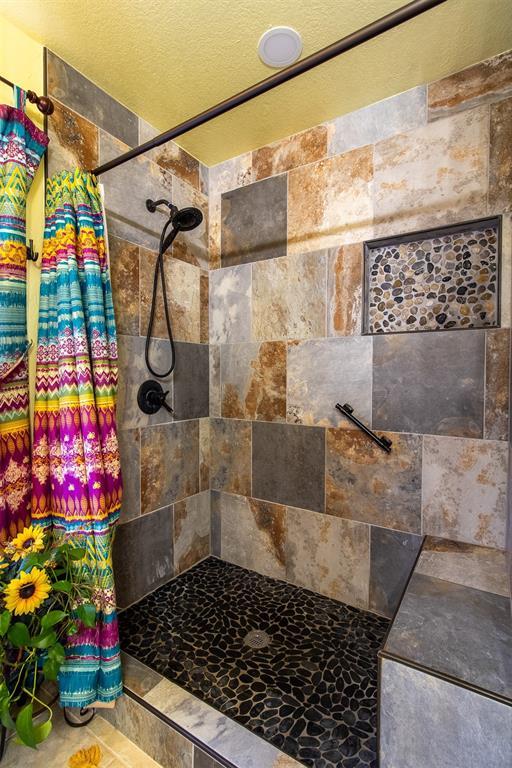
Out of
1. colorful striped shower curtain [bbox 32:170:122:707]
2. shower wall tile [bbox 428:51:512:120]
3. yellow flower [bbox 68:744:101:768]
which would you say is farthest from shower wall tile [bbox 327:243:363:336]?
yellow flower [bbox 68:744:101:768]

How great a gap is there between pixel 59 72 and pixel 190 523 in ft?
7.44

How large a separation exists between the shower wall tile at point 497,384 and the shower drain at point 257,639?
4.25 ft

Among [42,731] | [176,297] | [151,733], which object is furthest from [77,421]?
[151,733]

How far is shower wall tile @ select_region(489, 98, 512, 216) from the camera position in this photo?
1.45 metres

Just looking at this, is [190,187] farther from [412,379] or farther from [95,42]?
[412,379]

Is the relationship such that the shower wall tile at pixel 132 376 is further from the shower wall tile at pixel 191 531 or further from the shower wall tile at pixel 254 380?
the shower wall tile at pixel 191 531

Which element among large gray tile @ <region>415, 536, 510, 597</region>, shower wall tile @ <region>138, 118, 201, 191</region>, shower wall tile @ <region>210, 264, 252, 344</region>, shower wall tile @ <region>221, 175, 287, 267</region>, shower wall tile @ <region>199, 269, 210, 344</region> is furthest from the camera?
shower wall tile @ <region>199, 269, 210, 344</region>

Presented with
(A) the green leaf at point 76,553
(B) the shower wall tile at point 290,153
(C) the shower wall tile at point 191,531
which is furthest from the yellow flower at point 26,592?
(B) the shower wall tile at point 290,153

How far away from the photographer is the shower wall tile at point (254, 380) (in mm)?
2010

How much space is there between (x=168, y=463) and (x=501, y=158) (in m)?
2.09

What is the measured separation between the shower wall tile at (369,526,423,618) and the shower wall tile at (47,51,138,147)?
2.28 m

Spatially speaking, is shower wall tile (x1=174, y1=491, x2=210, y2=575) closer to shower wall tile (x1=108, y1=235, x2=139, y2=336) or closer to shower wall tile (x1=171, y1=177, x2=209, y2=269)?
shower wall tile (x1=108, y1=235, x2=139, y2=336)

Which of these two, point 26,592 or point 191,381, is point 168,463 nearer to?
point 191,381

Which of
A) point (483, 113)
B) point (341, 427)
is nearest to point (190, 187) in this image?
point (483, 113)
